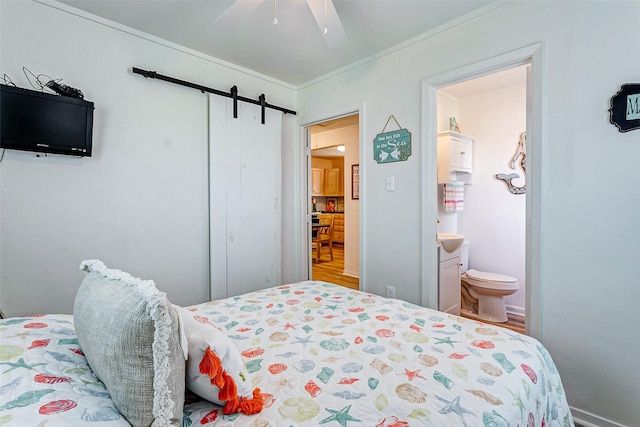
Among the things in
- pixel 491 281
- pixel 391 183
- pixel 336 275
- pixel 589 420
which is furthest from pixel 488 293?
pixel 336 275

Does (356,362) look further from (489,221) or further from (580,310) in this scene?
(489,221)

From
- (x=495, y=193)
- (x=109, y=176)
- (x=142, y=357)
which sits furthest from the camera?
(x=495, y=193)

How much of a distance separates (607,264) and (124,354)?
7.28 ft

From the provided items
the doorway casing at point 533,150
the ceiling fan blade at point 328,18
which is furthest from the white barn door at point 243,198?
the doorway casing at point 533,150

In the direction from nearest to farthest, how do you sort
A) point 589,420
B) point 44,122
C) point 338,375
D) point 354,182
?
point 338,375 → point 589,420 → point 44,122 → point 354,182

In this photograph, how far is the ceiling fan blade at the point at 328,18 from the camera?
163 centimetres

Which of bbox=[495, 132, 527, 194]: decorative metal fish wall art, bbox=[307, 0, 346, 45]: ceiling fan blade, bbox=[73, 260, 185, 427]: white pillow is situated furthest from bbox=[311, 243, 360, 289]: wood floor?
bbox=[73, 260, 185, 427]: white pillow

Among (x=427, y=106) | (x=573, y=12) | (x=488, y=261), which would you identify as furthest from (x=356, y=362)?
(x=488, y=261)

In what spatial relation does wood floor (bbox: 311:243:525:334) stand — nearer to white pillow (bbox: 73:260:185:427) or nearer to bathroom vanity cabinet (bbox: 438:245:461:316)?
bathroom vanity cabinet (bbox: 438:245:461:316)

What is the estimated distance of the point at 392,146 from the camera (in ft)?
8.38

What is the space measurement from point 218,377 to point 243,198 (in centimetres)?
221

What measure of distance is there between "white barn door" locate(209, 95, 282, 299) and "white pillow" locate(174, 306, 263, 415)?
1.91 metres

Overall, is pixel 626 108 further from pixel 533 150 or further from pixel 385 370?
pixel 385 370

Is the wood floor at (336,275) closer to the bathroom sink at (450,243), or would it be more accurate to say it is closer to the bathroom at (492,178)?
the bathroom at (492,178)
